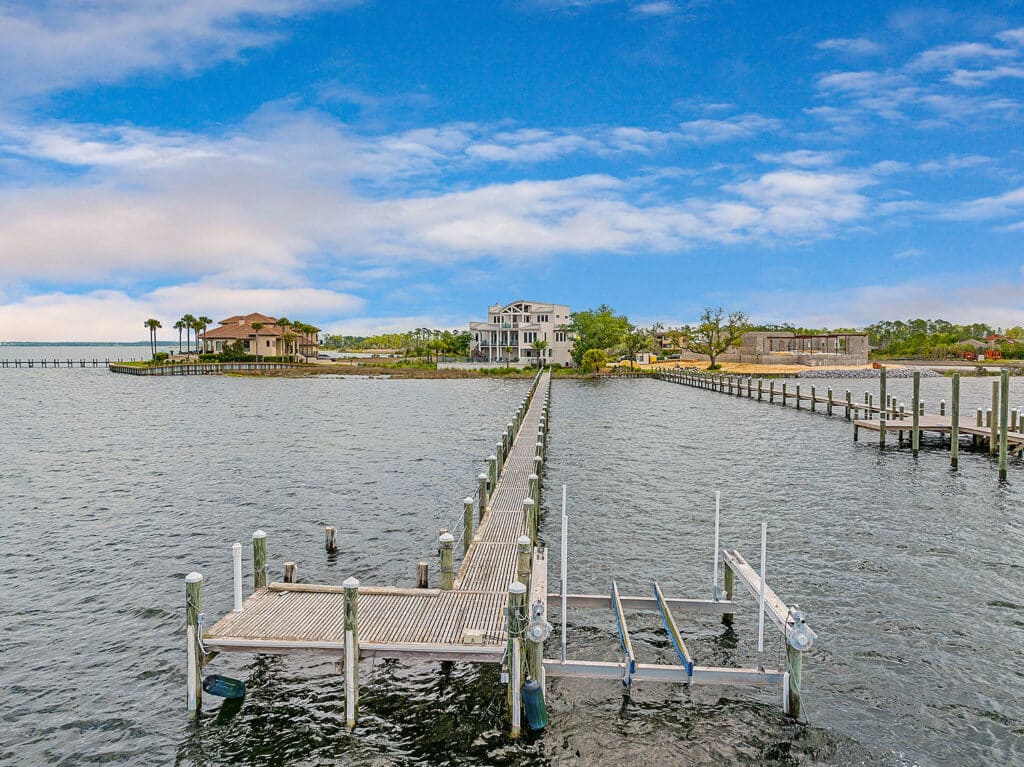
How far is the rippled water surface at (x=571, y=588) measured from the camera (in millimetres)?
10742

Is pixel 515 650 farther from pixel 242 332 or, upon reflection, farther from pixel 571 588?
pixel 242 332

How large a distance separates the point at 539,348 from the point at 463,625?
352ft

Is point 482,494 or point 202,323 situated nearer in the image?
point 482,494

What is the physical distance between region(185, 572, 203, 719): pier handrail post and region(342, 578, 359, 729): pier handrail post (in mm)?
2484

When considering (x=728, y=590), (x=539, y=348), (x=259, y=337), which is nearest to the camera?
(x=728, y=590)

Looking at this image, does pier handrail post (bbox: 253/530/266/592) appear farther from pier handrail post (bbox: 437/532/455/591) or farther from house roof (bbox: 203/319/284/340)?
house roof (bbox: 203/319/284/340)

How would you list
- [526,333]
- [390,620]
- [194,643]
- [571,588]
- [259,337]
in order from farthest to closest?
[259,337], [526,333], [571,588], [390,620], [194,643]

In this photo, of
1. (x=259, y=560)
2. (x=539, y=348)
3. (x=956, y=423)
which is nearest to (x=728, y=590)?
(x=259, y=560)

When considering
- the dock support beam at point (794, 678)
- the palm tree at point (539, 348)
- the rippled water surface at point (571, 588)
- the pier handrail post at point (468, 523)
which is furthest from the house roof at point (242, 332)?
the dock support beam at point (794, 678)

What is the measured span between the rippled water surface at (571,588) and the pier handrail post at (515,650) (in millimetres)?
406

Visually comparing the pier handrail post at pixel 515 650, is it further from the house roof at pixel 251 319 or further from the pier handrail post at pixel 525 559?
the house roof at pixel 251 319

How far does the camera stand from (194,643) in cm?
1095

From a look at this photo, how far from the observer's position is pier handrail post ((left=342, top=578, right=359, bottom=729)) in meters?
10.7

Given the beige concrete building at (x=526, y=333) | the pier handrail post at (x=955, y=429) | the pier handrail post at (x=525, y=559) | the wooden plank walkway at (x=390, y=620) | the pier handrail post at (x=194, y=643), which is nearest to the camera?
the pier handrail post at (x=194, y=643)
